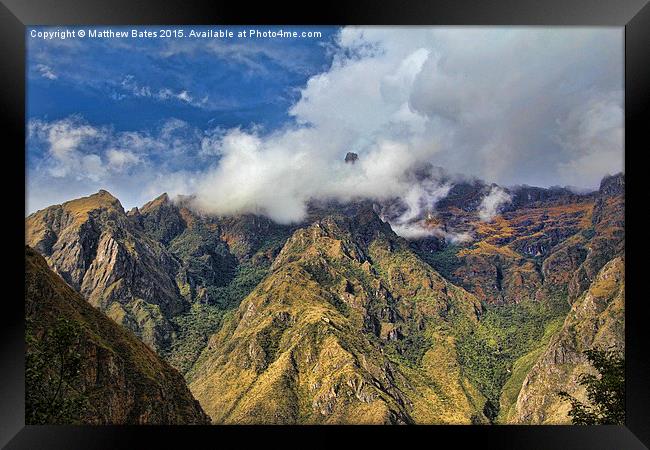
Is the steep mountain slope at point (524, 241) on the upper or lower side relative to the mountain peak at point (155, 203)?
lower

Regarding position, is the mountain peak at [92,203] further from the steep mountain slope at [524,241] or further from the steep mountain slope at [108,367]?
the steep mountain slope at [524,241]

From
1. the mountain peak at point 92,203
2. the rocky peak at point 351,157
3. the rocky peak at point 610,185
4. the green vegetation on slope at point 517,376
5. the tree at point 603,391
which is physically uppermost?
the rocky peak at point 351,157

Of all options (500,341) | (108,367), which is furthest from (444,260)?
(108,367)

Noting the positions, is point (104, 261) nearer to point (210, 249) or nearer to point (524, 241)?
point (210, 249)

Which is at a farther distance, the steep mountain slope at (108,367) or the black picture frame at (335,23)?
the steep mountain slope at (108,367)

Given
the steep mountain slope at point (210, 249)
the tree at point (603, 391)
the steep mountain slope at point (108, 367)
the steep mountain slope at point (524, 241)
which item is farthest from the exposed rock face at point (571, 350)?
the tree at point (603, 391)

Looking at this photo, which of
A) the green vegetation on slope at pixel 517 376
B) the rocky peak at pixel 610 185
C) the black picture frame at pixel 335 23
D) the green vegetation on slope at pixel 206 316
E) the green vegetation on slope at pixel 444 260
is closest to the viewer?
the black picture frame at pixel 335 23

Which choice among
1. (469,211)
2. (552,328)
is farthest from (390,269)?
(552,328)
